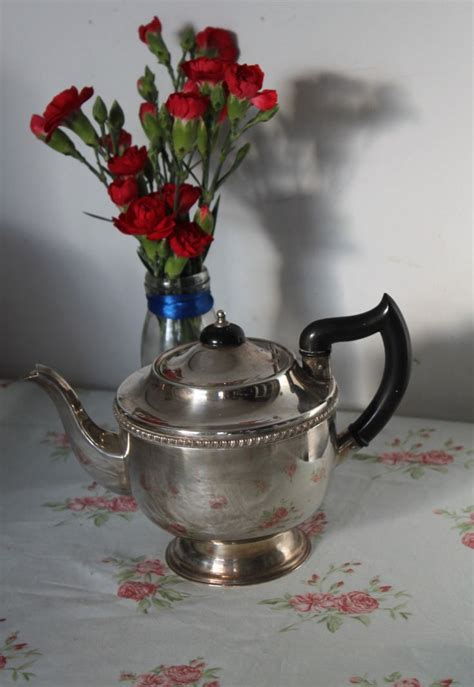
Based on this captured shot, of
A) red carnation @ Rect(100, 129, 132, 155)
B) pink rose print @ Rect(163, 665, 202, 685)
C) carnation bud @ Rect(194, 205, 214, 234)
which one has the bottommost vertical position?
pink rose print @ Rect(163, 665, 202, 685)

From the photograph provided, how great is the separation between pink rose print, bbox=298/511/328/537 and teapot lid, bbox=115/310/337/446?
15cm

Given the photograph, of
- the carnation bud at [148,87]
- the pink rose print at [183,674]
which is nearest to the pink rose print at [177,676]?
the pink rose print at [183,674]

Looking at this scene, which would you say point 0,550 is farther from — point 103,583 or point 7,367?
point 7,367

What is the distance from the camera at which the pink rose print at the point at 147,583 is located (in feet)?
2.37

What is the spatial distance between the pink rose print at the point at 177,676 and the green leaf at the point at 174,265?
1.27ft

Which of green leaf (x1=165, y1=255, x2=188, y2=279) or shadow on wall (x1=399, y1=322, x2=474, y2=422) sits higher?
green leaf (x1=165, y1=255, x2=188, y2=279)

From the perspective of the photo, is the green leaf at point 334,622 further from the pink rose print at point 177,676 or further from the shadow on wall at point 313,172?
the shadow on wall at point 313,172

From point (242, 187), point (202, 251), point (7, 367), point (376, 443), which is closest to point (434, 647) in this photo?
point (376, 443)

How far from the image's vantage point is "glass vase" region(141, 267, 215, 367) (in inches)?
35.4

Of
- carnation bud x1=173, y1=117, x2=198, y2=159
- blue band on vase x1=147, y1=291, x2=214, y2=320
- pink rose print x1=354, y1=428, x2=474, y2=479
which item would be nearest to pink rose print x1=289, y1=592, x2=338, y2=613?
pink rose print x1=354, y1=428, x2=474, y2=479

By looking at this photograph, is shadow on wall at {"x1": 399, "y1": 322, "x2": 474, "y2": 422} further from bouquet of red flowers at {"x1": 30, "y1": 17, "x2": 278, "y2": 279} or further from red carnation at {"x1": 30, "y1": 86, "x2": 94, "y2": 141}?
red carnation at {"x1": 30, "y1": 86, "x2": 94, "y2": 141}

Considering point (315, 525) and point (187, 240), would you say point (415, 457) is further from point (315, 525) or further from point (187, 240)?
point (187, 240)

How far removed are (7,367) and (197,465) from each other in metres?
0.64

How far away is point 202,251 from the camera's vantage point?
90cm
